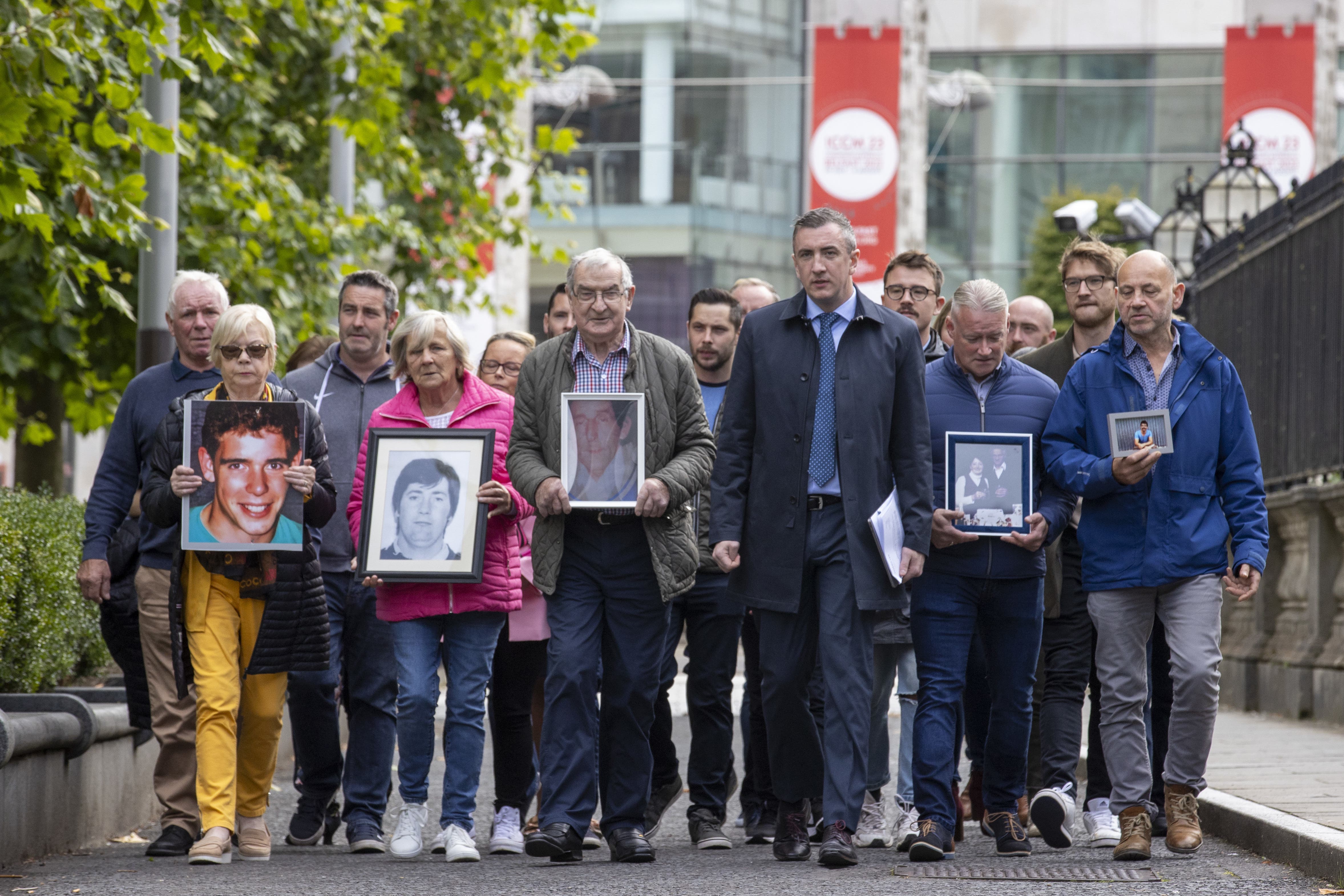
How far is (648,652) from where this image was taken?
733cm

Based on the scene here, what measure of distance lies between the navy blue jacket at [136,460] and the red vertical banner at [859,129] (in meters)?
21.9

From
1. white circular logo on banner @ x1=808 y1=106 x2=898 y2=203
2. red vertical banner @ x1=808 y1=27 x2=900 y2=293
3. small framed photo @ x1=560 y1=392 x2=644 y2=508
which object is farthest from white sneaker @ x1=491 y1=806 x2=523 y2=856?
white circular logo on banner @ x1=808 y1=106 x2=898 y2=203

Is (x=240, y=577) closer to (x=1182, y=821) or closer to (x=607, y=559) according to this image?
(x=607, y=559)

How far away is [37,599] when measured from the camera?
8672 mm

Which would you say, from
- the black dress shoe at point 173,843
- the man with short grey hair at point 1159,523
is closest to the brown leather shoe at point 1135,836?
the man with short grey hair at point 1159,523

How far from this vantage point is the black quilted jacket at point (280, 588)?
745cm

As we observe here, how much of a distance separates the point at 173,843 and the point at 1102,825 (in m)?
3.55

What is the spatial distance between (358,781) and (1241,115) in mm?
26312

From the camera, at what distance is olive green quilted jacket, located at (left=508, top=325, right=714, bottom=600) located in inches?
283

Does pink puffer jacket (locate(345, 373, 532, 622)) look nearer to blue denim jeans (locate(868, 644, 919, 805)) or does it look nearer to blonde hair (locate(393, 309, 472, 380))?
blonde hair (locate(393, 309, 472, 380))

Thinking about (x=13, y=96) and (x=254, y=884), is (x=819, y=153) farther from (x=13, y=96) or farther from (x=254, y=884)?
(x=254, y=884)

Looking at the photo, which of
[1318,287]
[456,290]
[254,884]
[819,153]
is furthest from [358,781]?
[819,153]

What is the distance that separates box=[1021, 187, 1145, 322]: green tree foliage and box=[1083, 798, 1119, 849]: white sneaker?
32461mm

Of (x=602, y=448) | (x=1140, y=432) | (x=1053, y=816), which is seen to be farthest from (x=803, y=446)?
(x=1053, y=816)
